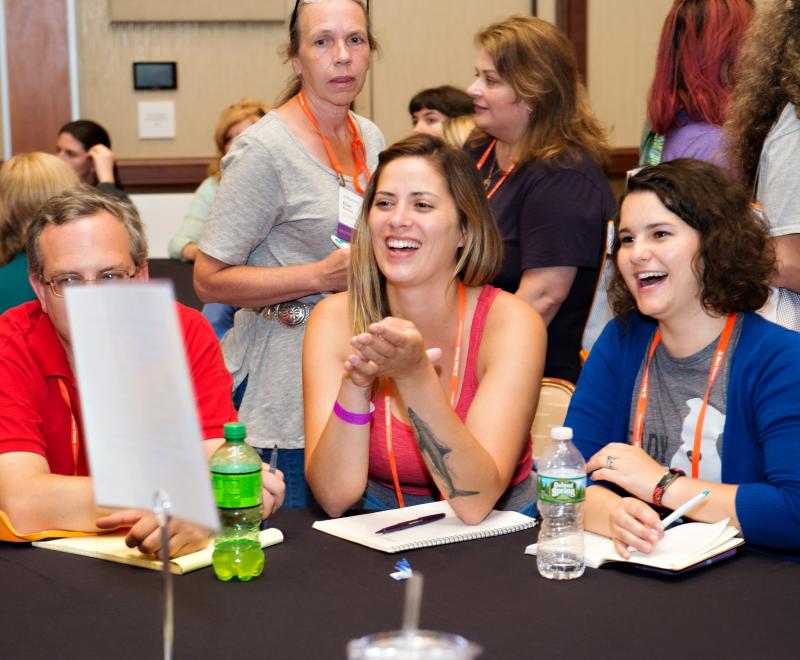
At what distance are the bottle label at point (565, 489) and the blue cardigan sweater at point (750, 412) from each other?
310mm

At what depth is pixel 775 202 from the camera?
7.04 feet

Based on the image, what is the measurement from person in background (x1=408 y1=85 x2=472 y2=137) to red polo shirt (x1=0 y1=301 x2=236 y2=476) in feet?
10.3

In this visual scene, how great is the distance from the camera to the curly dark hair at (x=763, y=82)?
2.17 meters

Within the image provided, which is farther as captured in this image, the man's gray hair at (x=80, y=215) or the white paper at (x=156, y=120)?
the white paper at (x=156, y=120)

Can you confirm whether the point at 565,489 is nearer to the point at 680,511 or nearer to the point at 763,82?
the point at 680,511

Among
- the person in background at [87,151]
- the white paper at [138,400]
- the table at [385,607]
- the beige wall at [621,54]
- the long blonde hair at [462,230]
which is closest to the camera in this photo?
the white paper at [138,400]

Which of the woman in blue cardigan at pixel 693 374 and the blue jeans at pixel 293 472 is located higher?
the woman in blue cardigan at pixel 693 374

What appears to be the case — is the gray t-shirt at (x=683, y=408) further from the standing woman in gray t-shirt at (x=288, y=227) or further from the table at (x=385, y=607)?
the standing woman in gray t-shirt at (x=288, y=227)

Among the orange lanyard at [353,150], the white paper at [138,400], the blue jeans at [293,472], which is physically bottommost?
the blue jeans at [293,472]

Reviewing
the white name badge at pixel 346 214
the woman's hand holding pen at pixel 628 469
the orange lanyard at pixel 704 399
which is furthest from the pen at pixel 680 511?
the white name badge at pixel 346 214

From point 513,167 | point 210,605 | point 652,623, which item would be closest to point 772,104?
point 513,167

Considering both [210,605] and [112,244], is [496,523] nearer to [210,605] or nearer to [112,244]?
[210,605]

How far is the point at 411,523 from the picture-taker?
1.78 meters

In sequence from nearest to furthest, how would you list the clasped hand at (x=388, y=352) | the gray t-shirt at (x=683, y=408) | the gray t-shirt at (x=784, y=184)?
the clasped hand at (x=388, y=352)
the gray t-shirt at (x=683, y=408)
the gray t-shirt at (x=784, y=184)
